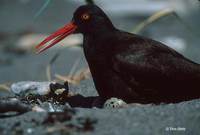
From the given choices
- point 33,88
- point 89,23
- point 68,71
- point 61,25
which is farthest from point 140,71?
point 61,25

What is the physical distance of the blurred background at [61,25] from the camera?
10891 mm

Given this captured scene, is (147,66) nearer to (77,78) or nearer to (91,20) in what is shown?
(91,20)

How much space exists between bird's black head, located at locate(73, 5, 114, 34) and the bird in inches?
7.8

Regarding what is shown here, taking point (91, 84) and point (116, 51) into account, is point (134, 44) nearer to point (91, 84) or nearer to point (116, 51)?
point (116, 51)

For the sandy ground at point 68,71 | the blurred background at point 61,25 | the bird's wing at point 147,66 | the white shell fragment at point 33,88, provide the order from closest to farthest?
the sandy ground at point 68,71 < the bird's wing at point 147,66 < the white shell fragment at point 33,88 < the blurred background at point 61,25

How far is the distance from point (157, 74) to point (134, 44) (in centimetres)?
37

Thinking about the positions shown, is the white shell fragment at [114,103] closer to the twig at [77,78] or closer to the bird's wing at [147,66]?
the bird's wing at [147,66]

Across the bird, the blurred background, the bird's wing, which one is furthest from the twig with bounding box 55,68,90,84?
the blurred background

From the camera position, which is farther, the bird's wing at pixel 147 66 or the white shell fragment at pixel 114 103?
the bird's wing at pixel 147 66

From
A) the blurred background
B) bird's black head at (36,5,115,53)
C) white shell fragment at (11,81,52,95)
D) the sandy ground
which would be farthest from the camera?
the blurred background

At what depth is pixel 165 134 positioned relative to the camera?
460cm

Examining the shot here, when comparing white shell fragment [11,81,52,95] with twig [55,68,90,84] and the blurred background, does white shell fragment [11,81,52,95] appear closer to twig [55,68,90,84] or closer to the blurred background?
twig [55,68,90,84]

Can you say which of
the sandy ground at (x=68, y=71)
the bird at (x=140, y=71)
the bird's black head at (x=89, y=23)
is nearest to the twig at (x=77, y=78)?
the sandy ground at (x=68, y=71)

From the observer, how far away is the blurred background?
1089cm
